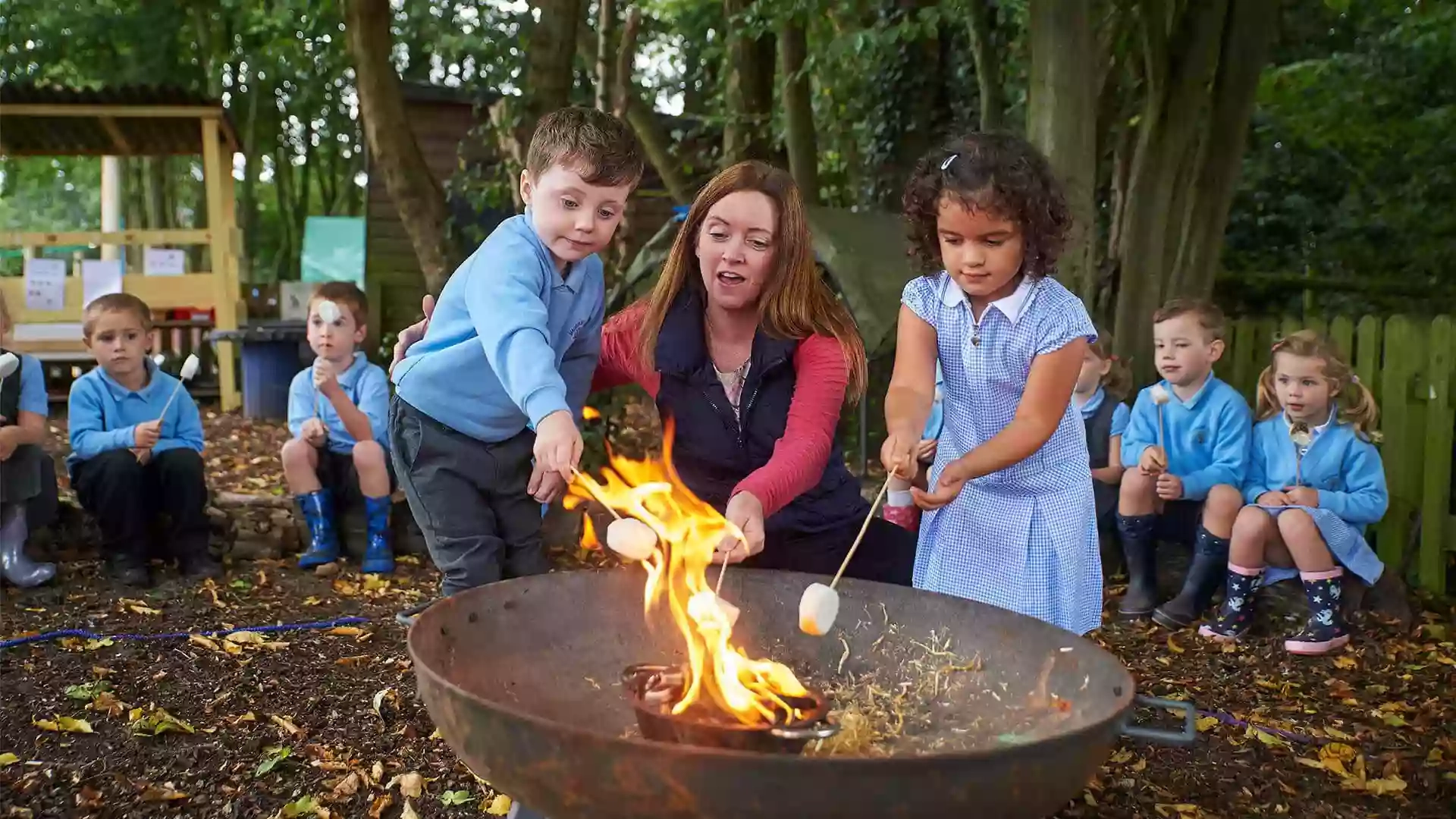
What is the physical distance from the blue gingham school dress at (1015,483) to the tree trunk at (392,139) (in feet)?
13.0

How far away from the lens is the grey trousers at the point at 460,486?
9.85ft

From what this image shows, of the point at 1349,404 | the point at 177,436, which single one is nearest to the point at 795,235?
the point at 1349,404

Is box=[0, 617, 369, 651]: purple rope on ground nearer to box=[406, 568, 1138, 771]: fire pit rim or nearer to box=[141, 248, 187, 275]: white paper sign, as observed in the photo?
box=[406, 568, 1138, 771]: fire pit rim

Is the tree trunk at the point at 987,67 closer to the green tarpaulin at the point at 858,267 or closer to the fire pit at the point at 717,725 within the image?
the green tarpaulin at the point at 858,267

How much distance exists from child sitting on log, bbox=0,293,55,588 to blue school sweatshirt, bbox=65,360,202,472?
0.44 feet

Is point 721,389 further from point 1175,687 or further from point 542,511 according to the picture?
point 1175,687

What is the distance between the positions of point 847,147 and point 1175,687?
6801mm

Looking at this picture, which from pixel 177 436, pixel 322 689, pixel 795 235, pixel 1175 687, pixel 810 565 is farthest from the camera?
pixel 177 436

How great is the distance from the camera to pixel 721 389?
304cm

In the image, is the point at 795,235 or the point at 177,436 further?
the point at 177,436

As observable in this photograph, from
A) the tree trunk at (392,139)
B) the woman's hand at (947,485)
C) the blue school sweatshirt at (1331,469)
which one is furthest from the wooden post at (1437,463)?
the tree trunk at (392,139)

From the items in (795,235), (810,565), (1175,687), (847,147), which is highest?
(847,147)

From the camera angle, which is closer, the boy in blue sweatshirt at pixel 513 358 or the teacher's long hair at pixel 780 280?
the boy in blue sweatshirt at pixel 513 358

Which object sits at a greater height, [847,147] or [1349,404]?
[847,147]
